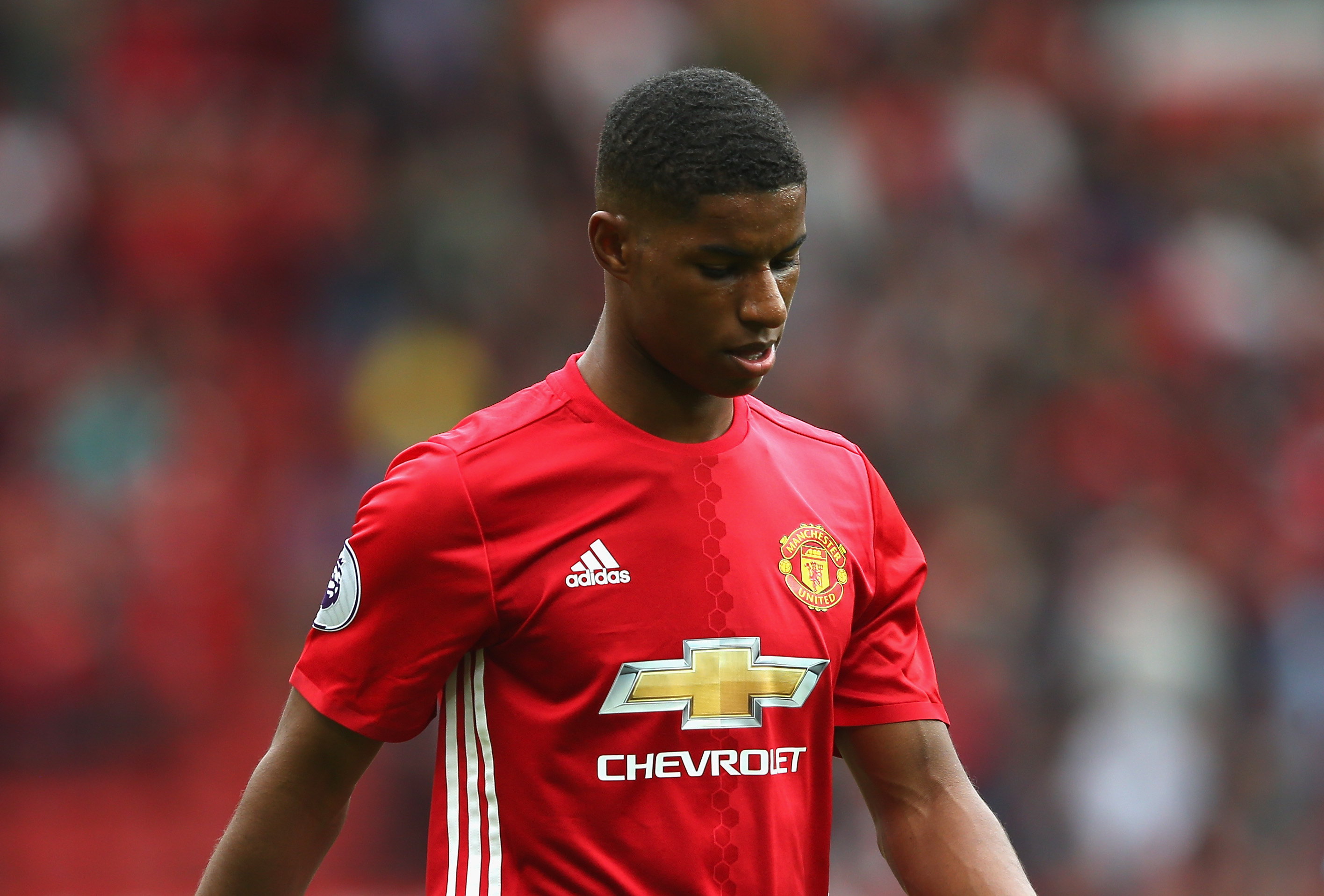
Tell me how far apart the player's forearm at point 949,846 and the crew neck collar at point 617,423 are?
0.67 metres

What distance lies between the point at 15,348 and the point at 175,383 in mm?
871

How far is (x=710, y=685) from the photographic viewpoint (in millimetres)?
2447

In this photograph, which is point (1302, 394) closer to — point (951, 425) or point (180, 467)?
point (951, 425)

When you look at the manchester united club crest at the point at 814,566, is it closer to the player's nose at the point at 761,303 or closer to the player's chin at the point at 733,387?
the player's chin at the point at 733,387

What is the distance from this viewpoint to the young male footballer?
2.38m

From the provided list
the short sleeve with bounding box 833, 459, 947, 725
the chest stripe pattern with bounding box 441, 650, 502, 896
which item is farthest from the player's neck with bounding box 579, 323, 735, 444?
the chest stripe pattern with bounding box 441, 650, 502, 896

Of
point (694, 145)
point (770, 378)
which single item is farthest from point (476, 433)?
point (770, 378)

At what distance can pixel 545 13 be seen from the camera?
10.2 m

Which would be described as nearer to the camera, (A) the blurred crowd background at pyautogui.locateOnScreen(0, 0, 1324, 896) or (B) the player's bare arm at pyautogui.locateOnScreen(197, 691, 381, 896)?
(B) the player's bare arm at pyautogui.locateOnScreen(197, 691, 381, 896)

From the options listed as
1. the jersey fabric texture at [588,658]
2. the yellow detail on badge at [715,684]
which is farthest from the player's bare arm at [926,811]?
the yellow detail on badge at [715,684]

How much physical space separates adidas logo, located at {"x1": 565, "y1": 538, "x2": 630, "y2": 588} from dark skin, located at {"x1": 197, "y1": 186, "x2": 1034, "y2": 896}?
23 centimetres

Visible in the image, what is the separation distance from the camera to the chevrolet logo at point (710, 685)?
2.41 m

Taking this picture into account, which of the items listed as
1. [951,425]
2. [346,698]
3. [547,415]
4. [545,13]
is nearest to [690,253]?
[547,415]

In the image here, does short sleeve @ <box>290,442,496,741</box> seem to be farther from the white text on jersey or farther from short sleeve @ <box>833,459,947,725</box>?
short sleeve @ <box>833,459,947,725</box>
